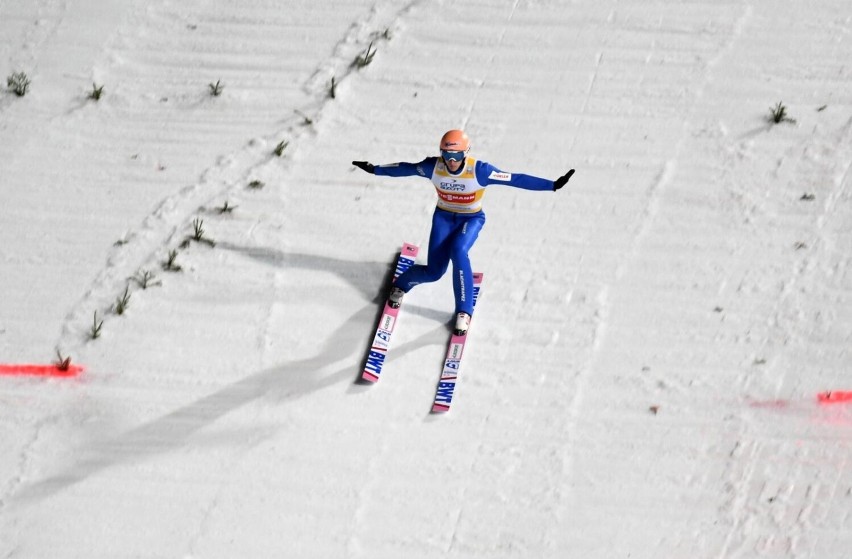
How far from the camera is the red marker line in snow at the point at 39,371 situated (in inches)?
391

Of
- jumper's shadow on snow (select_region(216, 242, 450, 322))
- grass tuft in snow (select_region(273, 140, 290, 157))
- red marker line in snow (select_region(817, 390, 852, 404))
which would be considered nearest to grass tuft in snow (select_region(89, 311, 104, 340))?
jumper's shadow on snow (select_region(216, 242, 450, 322))

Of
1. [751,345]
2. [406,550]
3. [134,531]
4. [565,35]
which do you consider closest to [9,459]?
[134,531]

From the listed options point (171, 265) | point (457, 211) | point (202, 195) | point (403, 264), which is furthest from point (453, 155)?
point (202, 195)

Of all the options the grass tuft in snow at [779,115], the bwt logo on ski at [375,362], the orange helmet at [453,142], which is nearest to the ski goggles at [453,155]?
the orange helmet at [453,142]

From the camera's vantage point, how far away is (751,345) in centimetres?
974

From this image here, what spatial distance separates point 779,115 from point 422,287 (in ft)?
11.1

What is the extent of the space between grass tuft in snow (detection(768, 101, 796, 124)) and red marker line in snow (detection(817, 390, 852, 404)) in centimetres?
280

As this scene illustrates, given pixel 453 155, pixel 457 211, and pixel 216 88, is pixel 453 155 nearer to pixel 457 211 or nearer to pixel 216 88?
pixel 457 211

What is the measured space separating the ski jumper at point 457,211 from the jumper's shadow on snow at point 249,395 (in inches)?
14.7

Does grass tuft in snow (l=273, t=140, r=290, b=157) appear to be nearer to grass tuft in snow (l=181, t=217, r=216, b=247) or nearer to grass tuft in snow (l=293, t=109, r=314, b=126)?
grass tuft in snow (l=293, t=109, r=314, b=126)

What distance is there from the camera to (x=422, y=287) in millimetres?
10367

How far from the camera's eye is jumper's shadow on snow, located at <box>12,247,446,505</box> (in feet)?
30.5

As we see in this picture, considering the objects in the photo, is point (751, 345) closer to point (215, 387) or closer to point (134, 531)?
point (215, 387)

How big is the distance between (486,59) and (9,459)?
5.38m
